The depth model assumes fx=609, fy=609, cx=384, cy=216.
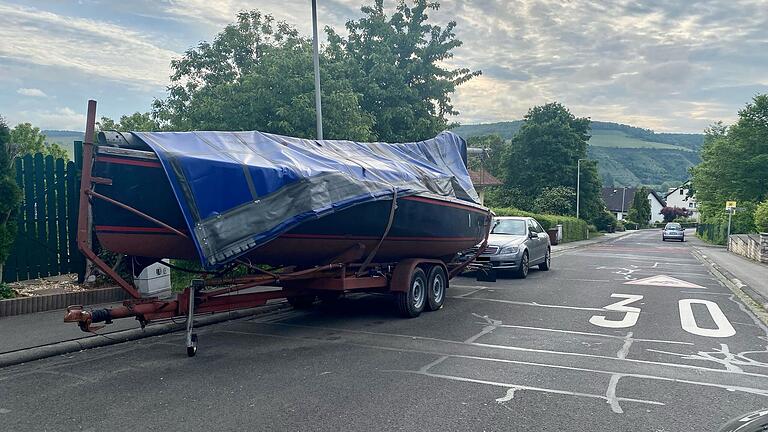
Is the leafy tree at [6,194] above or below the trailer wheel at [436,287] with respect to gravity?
above

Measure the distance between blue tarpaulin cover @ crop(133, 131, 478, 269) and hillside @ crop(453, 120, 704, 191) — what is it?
165 metres

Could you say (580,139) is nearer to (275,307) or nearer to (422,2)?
(422,2)

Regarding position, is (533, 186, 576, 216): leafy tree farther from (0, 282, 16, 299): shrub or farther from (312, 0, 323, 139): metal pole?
(0, 282, 16, 299): shrub

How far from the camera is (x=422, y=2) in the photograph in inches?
1136

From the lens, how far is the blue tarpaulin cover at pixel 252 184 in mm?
6777

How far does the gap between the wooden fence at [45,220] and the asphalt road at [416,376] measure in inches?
147

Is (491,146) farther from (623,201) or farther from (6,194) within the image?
(6,194)

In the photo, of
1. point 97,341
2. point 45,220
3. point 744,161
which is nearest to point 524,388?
point 97,341

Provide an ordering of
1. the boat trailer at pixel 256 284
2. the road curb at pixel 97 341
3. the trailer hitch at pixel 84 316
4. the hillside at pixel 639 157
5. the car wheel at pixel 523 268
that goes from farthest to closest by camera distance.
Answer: the hillside at pixel 639 157, the car wheel at pixel 523 268, the road curb at pixel 97 341, the boat trailer at pixel 256 284, the trailer hitch at pixel 84 316

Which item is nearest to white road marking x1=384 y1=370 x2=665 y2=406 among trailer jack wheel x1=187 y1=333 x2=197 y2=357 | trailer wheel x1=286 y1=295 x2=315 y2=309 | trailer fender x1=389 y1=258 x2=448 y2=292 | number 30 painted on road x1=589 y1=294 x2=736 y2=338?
trailer jack wheel x1=187 y1=333 x2=197 y2=357

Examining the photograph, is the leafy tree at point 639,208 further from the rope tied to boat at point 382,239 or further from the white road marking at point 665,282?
the rope tied to boat at point 382,239

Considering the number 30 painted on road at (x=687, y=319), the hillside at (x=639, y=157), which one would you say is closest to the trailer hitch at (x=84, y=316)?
the number 30 painted on road at (x=687, y=319)

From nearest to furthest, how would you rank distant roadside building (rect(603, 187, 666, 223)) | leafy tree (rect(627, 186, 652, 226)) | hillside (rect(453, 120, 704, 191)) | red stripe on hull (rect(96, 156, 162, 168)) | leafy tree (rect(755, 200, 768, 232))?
red stripe on hull (rect(96, 156, 162, 168)), leafy tree (rect(755, 200, 768, 232)), leafy tree (rect(627, 186, 652, 226)), distant roadside building (rect(603, 187, 666, 223)), hillside (rect(453, 120, 704, 191))

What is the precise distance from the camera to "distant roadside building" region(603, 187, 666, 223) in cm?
11946
